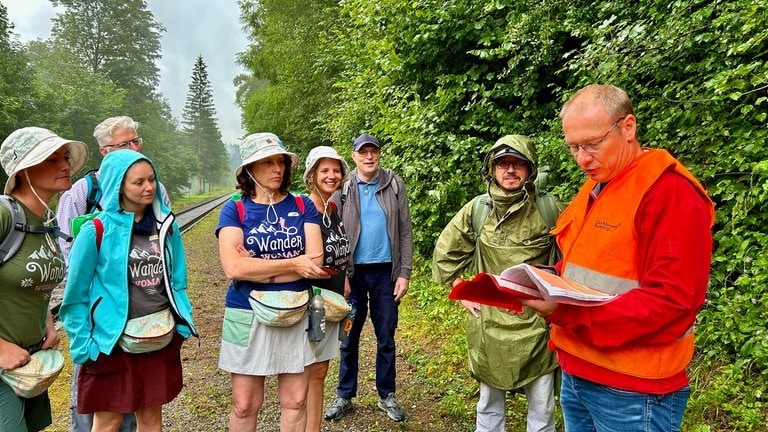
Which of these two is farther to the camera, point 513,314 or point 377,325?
point 377,325

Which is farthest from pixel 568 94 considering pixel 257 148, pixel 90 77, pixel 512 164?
pixel 90 77

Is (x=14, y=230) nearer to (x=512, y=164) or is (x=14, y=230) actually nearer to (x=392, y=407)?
(x=512, y=164)

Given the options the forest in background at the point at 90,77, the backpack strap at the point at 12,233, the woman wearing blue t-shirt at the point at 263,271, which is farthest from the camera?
the forest in background at the point at 90,77

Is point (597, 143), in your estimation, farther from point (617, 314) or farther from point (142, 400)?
point (142, 400)

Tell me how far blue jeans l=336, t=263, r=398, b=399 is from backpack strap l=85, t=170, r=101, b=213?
2.09m

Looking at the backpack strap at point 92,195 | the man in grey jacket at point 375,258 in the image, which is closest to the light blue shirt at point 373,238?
the man in grey jacket at point 375,258

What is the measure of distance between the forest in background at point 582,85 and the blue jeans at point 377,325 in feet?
3.03

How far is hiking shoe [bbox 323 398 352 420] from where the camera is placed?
13.2 ft

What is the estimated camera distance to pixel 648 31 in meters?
4.14

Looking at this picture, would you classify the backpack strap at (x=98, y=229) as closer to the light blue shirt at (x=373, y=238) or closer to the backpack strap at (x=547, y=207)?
the light blue shirt at (x=373, y=238)

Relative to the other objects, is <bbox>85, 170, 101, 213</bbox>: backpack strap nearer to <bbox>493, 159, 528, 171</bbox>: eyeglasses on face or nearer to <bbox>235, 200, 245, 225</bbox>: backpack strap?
<bbox>235, 200, 245, 225</bbox>: backpack strap

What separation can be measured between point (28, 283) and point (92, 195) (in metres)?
1.00

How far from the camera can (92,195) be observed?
3.06 m

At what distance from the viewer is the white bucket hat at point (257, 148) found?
277cm
